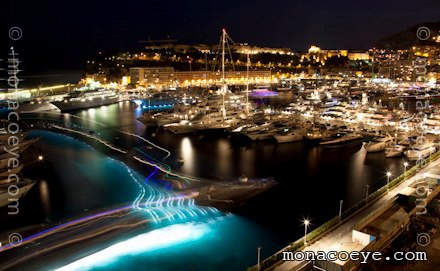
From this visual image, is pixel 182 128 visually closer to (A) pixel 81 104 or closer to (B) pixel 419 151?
(B) pixel 419 151

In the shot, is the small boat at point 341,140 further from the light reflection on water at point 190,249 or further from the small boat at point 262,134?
the light reflection on water at point 190,249

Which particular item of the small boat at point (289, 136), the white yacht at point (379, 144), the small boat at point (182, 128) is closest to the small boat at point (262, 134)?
the small boat at point (289, 136)

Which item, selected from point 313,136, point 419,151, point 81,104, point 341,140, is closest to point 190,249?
point 419,151

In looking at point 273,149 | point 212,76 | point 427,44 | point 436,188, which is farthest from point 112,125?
point 427,44

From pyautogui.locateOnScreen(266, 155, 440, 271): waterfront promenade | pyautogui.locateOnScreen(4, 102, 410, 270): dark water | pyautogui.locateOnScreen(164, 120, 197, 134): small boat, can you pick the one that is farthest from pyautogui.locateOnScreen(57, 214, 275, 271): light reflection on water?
pyautogui.locateOnScreen(164, 120, 197, 134): small boat

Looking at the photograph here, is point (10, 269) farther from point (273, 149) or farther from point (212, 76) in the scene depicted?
point (212, 76)
